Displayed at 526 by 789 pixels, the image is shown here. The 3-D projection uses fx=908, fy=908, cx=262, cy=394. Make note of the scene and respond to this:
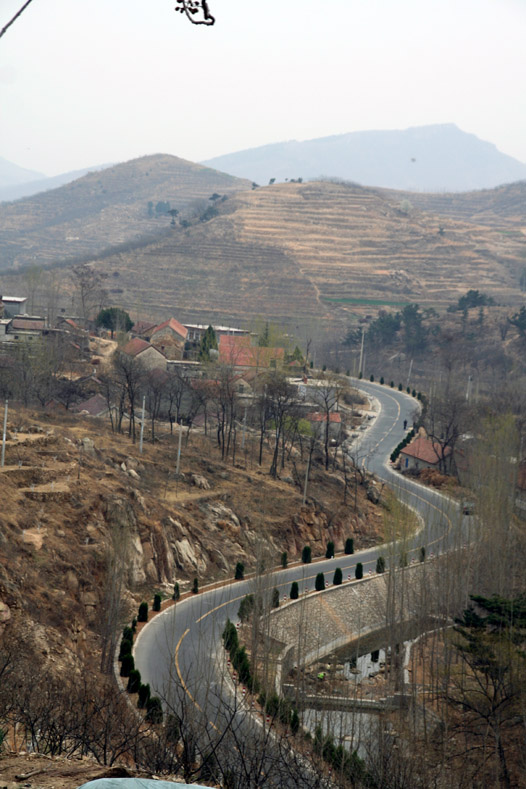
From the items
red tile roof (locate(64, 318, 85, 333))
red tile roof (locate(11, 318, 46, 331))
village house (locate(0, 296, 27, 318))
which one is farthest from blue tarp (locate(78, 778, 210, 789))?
village house (locate(0, 296, 27, 318))

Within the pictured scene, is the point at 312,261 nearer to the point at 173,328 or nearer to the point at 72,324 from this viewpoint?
the point at 173,328

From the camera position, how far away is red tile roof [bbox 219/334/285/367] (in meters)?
55.7

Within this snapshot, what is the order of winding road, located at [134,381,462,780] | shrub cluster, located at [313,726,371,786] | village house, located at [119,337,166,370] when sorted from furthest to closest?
village house, located at [119,337,166,370] < winding road, located at [134,381,462,780] < shrub cluster, located at [313,726,371,786]

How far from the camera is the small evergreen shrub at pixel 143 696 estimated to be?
60.2ft

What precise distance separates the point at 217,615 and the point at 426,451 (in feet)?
77.6

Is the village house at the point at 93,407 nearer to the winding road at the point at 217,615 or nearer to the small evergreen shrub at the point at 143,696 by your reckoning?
the winding road at the point at 217,615

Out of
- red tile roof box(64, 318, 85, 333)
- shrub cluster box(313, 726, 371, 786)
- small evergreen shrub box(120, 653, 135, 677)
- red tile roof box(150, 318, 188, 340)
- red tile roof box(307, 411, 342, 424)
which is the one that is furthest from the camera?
red tile roof box(150, 318, 188, 340)

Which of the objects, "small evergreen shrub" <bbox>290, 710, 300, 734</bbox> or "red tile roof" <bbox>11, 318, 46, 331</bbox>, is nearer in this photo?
"small evergreen shrub" <bbox>290, 710, 300, 734</bbox>

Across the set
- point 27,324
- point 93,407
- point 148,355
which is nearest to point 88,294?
point 27,324

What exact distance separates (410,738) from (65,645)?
7684 mm

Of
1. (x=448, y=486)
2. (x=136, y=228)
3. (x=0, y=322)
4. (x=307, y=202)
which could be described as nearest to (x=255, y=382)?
(x=448, y=486)

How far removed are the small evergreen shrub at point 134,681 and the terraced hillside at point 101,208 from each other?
4836 inches

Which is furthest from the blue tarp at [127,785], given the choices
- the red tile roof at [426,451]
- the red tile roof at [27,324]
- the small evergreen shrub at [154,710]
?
the red tile roof at [27,324]

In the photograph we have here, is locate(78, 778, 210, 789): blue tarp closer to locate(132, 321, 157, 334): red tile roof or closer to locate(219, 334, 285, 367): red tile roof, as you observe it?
locate(219, 334, 285, 367): red tile roof
